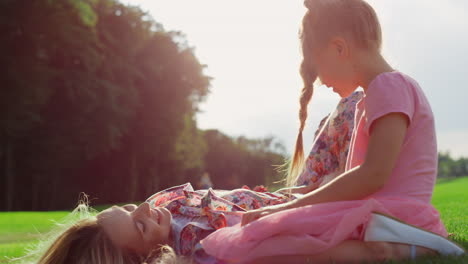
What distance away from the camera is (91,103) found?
85.1 feet

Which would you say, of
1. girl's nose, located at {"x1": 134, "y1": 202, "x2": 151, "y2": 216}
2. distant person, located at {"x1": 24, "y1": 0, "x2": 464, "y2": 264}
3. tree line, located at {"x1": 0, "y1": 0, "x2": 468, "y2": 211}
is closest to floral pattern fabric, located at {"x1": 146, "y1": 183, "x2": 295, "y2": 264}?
distant person, located at {"x1": 24, "y1": 0, "x2": 464, "y2": 264}

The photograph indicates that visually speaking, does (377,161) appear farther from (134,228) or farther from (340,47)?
(134,228)

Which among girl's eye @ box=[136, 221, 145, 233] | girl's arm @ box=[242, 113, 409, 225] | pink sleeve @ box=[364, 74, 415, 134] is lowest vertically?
girl's eye @ box=[136, 221, 145, 233]

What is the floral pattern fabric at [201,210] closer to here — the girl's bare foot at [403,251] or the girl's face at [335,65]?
the girl's bare foot at [403,251]

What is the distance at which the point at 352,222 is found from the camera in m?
2.76

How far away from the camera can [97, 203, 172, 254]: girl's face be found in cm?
336

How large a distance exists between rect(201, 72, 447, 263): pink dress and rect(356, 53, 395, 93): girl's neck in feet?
0.30

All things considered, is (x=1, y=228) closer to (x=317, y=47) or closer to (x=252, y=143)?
(x=317, y=47)

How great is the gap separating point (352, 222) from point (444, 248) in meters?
0.57

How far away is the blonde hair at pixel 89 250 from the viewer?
10.6 feet

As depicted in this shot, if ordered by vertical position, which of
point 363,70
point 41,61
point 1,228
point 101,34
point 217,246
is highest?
point 101,34

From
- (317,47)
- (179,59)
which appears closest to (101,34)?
(179,59)

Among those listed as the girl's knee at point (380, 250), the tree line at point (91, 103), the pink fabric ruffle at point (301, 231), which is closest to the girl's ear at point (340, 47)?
the pink fabric ruffle at point (301, 231)

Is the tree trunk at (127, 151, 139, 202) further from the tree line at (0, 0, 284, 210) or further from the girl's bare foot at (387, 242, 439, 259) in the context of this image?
the girl's bare foot at (387, 242, 439, 259)
